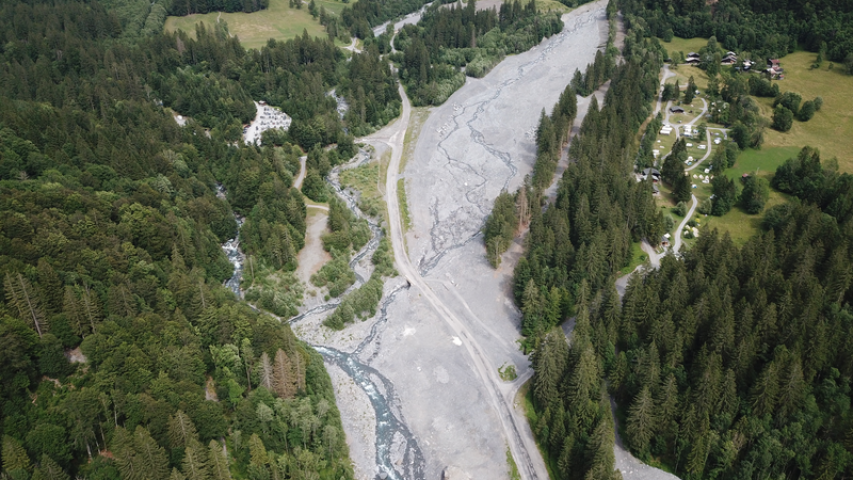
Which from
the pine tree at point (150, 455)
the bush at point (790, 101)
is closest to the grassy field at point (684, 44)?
the bush at point (790, 101)

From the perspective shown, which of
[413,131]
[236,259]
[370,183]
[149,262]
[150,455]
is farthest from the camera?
[413,131]

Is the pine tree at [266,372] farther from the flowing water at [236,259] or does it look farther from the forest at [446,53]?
the forest at [446,53]

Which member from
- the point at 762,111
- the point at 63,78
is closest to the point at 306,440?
the point at 63,78

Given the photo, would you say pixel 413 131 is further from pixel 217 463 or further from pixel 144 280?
pixel 217 463

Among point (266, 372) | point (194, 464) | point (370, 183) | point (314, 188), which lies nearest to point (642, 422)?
point (266, 372)

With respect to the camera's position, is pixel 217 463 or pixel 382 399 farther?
pixel 382 399

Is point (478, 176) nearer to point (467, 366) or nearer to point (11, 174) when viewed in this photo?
point (467, 366)

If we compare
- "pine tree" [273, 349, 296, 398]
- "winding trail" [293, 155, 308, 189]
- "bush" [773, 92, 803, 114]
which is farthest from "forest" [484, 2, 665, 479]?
"winding trail" [293, 155, 308, 189]
